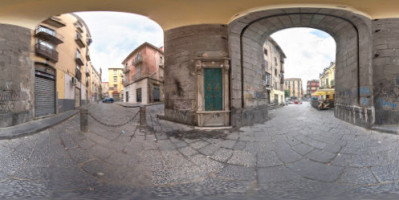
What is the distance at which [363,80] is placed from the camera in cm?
536

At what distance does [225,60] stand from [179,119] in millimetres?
2724

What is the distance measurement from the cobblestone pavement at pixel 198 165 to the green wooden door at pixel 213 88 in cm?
145

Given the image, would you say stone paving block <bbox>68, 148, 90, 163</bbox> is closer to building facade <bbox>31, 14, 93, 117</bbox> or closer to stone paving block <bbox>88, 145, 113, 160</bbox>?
stone paving block <bbox>88, 145, 113, 160</bbox>

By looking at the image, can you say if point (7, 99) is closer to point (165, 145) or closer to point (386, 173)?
point (165, 145)

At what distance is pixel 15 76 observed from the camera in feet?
19.7

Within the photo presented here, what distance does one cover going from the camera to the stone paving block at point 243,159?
2936 mm

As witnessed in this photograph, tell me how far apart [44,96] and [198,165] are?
378 inches

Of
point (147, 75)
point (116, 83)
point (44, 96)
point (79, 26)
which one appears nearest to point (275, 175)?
point (44, 96)

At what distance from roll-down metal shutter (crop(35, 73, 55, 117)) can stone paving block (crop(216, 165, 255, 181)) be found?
9278 mm

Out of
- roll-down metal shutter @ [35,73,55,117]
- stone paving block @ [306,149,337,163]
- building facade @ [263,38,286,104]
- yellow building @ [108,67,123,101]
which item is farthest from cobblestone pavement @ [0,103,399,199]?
yellow building @ [108,67,123,101]

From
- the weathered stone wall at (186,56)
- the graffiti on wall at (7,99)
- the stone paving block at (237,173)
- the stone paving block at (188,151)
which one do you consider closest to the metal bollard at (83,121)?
the weathered stone wall at (186,56)

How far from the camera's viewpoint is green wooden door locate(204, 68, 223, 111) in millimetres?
5508

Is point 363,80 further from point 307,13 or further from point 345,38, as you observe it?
point 307,13

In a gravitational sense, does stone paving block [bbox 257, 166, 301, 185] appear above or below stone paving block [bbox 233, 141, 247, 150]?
below
